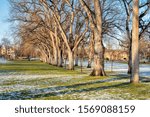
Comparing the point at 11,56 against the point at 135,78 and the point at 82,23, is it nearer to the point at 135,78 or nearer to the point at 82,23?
the point at 82,23

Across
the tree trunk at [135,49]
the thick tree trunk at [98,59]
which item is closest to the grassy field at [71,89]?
the tree trunk at [135,49]

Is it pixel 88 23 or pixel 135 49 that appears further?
pixel 88 23

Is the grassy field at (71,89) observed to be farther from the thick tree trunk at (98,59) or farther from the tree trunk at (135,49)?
the thick tree trunk at (98,59)

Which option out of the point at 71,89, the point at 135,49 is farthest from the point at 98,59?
the point at 71,89

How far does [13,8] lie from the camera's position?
142 ft

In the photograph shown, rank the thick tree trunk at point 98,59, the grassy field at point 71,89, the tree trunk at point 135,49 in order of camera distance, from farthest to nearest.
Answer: the thick tree trunk at point 98,59, the tree trunk at point 135,49, the grassy field at point 71,89

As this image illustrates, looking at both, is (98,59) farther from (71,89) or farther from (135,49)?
(71,89)

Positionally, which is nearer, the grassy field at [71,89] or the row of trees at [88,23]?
the grassy field at [71,89]

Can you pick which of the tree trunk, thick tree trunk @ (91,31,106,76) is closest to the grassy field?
the tree trunk

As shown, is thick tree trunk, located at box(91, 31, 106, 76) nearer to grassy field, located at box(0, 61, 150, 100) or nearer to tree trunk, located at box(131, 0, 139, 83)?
grassy field, located at box(0, 61, 150, 100)

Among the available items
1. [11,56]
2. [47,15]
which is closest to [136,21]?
[47,15]

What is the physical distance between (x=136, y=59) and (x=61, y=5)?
989 inches

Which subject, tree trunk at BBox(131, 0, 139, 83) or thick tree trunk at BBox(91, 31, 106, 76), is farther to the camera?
thick tree trunk at BBox(91, 31, 106, 76)

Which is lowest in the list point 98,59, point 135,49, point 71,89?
point 71,89
